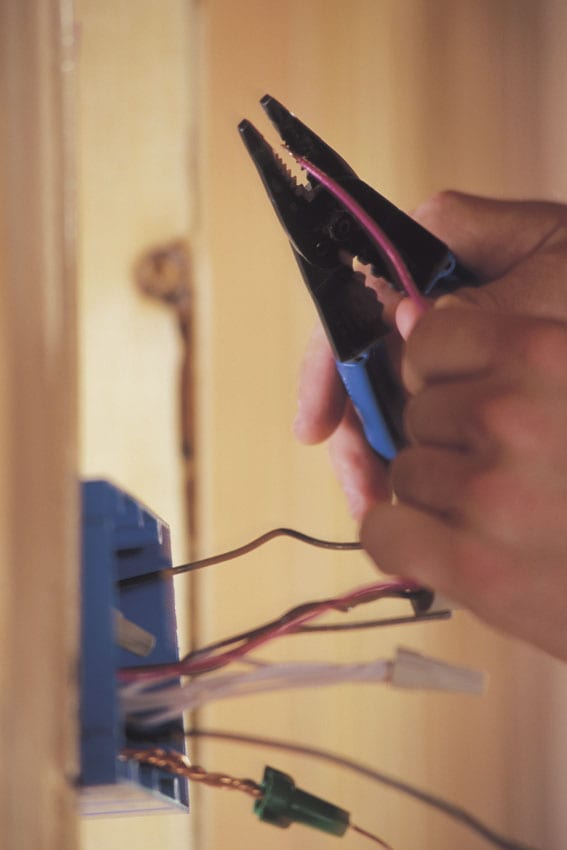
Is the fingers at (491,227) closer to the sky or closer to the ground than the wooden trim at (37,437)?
closer to the sky

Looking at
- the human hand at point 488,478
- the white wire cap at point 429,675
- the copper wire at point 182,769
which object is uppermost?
the human hand at point 488,478

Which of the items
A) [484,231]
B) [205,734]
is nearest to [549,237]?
[484,231]

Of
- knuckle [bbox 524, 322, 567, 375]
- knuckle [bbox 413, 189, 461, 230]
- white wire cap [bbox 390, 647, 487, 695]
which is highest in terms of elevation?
knuckle [bbox 413, 189, 461, 230]

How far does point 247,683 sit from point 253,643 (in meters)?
0.04

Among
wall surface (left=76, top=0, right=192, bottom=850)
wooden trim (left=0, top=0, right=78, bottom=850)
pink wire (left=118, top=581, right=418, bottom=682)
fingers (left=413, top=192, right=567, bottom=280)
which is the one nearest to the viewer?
wooden trim (left=0, top=0, right=78, bottom=850)

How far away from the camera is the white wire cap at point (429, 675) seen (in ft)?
1.21

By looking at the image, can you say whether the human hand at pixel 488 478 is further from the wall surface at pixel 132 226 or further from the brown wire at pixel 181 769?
the wall surface at pixel 132 226

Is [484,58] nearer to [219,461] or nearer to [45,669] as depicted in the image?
[219,461]

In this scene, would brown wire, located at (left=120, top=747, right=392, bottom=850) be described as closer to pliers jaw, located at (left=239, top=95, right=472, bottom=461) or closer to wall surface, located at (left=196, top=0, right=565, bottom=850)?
pliers jaw, located at (left=239, top=95, right=472, bottom=461)

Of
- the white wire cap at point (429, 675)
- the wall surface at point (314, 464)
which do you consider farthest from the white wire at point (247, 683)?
the wall surface at point (314, 464)

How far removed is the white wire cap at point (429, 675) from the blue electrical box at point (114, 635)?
12cm

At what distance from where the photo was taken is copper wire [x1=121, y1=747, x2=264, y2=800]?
37 cm

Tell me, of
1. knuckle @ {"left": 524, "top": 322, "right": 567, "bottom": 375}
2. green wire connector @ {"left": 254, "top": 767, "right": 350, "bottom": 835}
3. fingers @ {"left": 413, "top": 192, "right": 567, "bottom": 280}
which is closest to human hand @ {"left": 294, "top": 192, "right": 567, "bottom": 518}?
fingers @ {"left": 413, "top": 192, "right": 567, "bottom": 280}

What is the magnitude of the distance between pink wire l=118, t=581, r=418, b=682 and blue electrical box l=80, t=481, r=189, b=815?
0.05 ft
